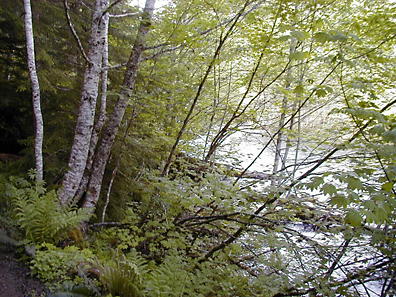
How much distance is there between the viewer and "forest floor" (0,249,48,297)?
2.43m

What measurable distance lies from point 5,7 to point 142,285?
187 inches

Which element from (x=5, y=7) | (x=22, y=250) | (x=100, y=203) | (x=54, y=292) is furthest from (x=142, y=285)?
(x=5, y=7)

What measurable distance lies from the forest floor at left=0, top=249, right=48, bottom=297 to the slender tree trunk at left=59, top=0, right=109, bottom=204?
1.41m

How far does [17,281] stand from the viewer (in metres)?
2.55

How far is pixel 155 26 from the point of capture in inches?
160

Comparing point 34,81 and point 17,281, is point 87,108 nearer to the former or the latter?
point 34,81

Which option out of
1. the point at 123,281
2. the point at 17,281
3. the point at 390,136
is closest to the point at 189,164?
the point at 123,281

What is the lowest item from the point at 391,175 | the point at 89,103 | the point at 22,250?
the point at 22,250

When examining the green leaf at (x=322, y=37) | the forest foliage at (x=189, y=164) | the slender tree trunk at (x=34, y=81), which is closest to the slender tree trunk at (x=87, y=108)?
the forest foliage at (x=189, y=164)

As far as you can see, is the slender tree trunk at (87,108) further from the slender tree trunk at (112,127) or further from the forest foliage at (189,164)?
the slender tree trunk at (112,127)

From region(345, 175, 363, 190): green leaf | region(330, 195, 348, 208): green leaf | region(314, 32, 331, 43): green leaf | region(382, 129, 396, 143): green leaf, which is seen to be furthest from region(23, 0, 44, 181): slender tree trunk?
region(382, 129, 396, 143): green leaf

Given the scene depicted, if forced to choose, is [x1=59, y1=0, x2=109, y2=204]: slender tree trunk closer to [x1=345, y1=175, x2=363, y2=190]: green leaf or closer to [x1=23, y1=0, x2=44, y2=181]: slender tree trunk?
[x1=23, y1=0, x2=44, y2=181]: slender tree trunk

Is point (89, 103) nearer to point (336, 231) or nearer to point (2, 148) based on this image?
point (2, 148)

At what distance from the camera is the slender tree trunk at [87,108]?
4.12m
